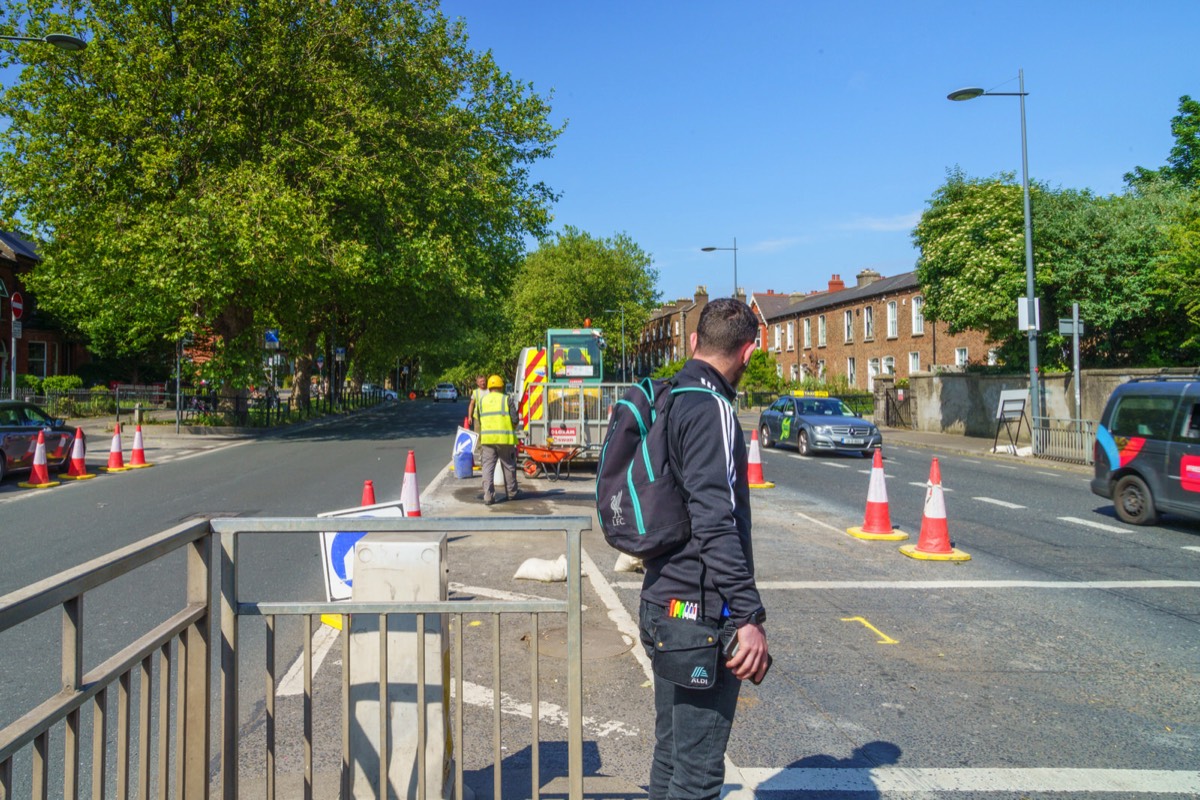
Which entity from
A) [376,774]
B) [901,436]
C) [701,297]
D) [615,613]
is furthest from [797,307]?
[376,774]

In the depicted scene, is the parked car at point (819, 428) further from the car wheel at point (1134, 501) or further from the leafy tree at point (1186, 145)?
the leafy tree at point (1186, 145)

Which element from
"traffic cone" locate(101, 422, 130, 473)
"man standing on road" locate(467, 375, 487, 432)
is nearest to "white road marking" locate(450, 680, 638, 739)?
"man standing on road" locate(467, 375, 487, 432)

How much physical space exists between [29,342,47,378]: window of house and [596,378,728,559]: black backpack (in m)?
46.0

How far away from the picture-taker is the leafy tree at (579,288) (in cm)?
7056

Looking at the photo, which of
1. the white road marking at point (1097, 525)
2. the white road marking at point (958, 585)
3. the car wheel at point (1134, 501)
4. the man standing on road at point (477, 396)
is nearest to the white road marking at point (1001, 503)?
the white road marking at point (1097, 525)

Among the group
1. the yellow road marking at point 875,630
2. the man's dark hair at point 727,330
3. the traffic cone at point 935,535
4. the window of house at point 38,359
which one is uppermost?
the window of house at point 38,359

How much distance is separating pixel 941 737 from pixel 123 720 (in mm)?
3697

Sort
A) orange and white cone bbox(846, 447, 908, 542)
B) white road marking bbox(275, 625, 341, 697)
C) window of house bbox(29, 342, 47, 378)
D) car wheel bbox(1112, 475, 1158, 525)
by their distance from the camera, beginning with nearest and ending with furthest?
white road marking bbox(275, 625, 341, 697), orange and white cone bbox(846, 447, 908, 542), car wheel bbox(1112, 475, 1158, 525), window of house bbox(29, 342, 47, 378)

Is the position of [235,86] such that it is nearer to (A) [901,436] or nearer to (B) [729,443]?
(A) [901,436]

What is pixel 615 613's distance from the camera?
6.79 metres

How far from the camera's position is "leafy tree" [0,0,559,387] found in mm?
22922

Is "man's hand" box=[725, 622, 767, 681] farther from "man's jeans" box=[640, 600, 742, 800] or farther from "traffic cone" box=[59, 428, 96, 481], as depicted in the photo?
"traffic cone" box=[59, 428, 96, 481]

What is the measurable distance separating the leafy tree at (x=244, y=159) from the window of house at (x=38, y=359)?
1450 centimetres

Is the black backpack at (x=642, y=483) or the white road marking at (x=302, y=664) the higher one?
the black backpack at (x=642, y=483)
